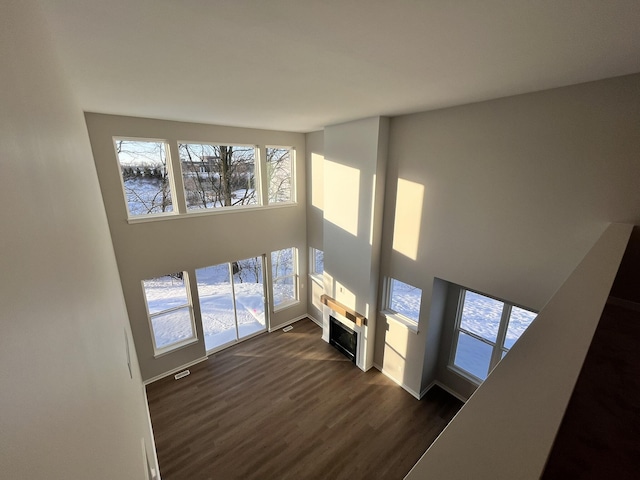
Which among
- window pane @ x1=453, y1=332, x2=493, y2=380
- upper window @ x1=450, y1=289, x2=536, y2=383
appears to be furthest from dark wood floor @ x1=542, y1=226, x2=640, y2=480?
window pane @ x1=453, y1=332, x2=493, y2=380

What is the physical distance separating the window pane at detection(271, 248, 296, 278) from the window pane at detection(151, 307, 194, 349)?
7.00 feet

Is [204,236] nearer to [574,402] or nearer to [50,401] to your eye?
[50,401]

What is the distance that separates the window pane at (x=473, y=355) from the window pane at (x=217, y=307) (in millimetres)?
4795

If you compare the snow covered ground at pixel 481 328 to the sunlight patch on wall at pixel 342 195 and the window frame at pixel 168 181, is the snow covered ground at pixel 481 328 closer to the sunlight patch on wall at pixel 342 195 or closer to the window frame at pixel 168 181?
the sunlight patch on wall at pixel 342 195

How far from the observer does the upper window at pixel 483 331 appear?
3998mm

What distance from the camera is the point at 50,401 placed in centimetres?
55

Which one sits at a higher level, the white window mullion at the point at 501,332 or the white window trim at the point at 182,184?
the white window trim at the point at 182,184

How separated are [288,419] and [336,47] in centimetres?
514

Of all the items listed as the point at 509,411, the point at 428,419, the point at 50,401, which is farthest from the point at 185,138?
the point at 428,419

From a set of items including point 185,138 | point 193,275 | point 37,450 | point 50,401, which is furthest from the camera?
point 193,275

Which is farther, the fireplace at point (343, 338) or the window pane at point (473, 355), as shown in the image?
the fireplace at point (343, 338)

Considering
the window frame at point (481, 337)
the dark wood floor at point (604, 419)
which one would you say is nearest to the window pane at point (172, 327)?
the window frame at point (481, 337)

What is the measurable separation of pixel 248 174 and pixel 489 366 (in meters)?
5.87

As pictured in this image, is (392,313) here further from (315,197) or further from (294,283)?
(315,197)
